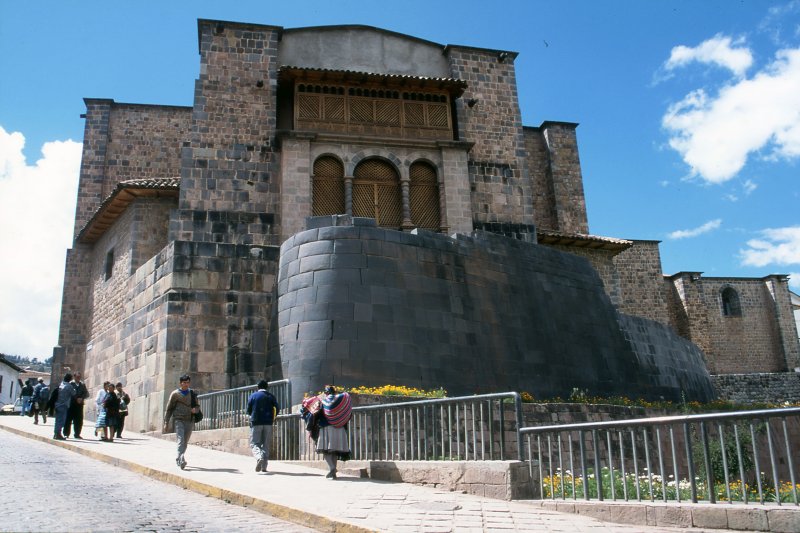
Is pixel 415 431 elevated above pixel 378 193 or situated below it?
below

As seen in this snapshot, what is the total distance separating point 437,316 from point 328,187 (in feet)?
29.3

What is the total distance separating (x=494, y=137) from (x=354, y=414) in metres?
18.0

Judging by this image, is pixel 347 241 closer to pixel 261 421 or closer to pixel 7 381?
pixel 261 421

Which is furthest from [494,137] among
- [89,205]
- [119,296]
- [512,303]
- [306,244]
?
[89,205]

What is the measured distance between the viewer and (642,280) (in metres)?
37.3

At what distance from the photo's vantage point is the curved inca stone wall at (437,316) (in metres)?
15.4

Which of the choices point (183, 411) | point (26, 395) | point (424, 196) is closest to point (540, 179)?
point (424, 196)

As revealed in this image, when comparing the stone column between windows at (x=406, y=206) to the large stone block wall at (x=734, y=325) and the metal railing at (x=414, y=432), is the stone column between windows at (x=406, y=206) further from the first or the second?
the large stone block wall at (x=734, y=325)

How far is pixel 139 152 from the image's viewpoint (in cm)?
3017

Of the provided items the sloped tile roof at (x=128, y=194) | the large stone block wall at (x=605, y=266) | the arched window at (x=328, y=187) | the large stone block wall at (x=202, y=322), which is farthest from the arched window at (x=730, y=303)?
the large stone block wall at (x=202, y=322)

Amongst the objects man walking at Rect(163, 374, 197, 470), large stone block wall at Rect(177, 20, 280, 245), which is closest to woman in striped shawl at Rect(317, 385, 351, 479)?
man walking at Rect(163, 374, 197, 470)

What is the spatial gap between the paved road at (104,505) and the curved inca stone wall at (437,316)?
5.63 metres

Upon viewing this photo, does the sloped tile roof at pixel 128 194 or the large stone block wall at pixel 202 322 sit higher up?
the sloped tile roof at pixel 128 194

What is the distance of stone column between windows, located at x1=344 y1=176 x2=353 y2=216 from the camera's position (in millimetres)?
23644
